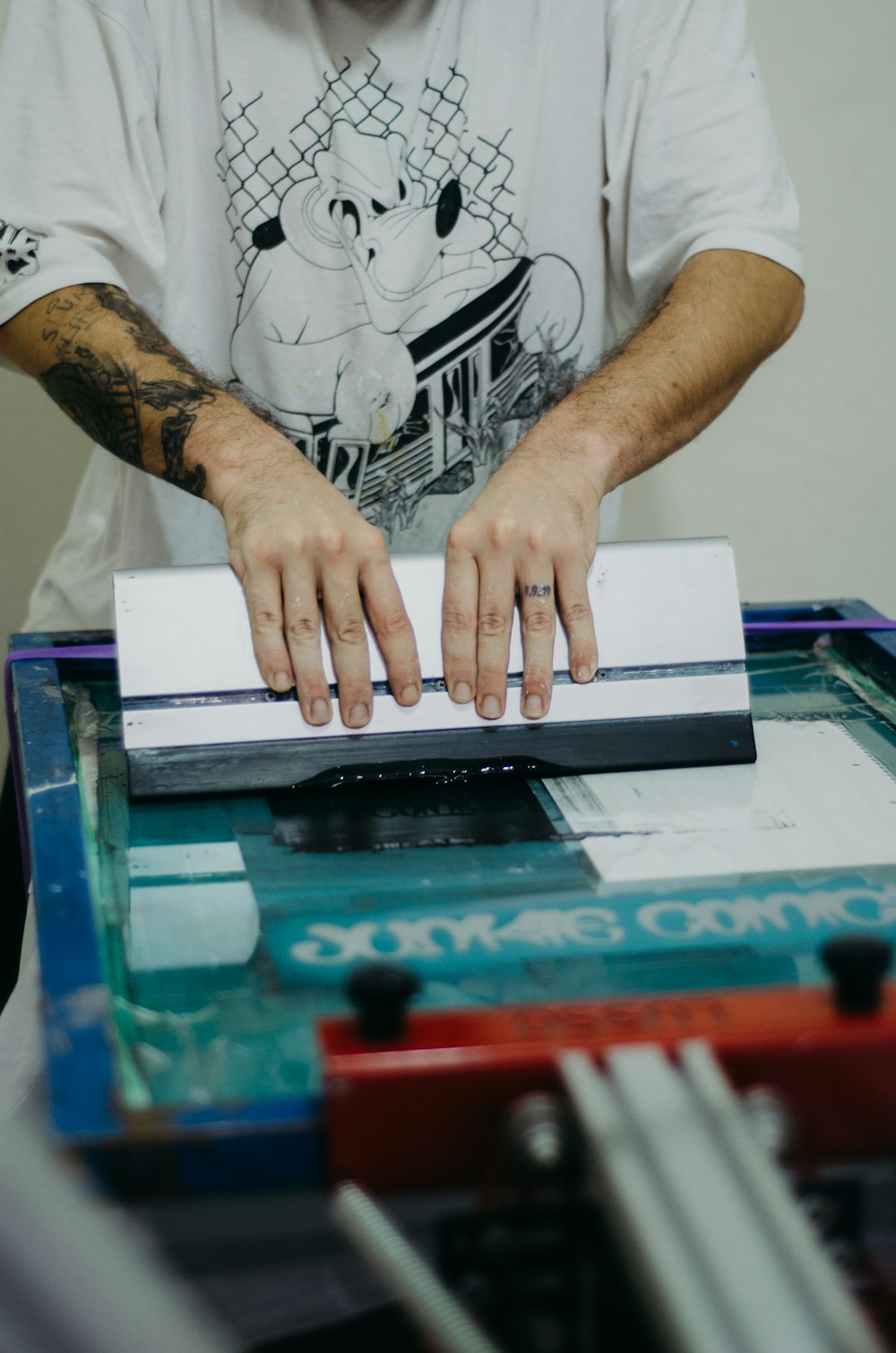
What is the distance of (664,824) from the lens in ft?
2.87

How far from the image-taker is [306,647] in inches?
36.4

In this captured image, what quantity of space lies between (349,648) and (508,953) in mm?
312

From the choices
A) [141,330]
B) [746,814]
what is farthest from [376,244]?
[746,814]

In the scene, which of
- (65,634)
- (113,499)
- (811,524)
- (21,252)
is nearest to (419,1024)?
(65,634)

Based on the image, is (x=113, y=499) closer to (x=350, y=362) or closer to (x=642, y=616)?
(x=350, y=362)

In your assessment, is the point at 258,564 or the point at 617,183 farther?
the point at 617,183

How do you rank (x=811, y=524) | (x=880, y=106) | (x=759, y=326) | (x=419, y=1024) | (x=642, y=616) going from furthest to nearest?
(x=811, y=524)
(x=880, y=106)
(x=759, y=326)
(x=642, y=616)
(x=419, y=1024)

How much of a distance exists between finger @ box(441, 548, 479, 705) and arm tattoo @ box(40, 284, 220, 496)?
31 centimetres

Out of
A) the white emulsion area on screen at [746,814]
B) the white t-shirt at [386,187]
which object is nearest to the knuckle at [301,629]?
the white emulsion area on screen at [746,814]

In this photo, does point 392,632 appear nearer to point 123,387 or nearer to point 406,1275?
point 123,387

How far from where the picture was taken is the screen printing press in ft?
1.58

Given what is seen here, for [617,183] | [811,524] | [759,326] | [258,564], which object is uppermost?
[617,183]

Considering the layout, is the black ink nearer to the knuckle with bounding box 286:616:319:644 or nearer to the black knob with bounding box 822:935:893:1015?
the knuckle with bounding box 286:616:319:644

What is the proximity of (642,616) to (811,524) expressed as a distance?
1494 mm
